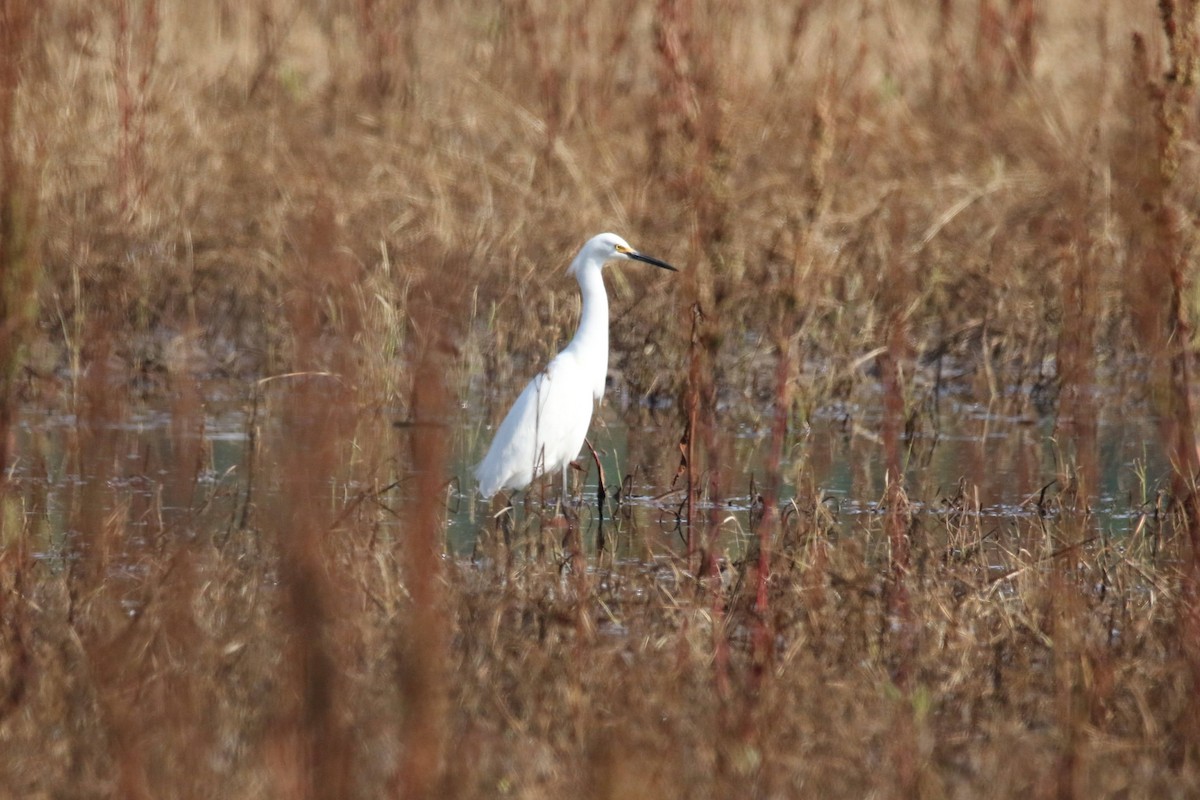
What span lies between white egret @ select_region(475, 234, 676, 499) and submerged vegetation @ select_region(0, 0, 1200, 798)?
179 millimetres

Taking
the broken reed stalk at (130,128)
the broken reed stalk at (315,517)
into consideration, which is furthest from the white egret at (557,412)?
the broken reed stalk at (315,517)

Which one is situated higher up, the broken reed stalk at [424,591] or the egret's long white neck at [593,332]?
the egret's long white neck at [593,332]

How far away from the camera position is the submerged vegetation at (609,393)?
249 centimetres

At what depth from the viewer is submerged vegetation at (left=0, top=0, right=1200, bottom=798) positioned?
2488mm

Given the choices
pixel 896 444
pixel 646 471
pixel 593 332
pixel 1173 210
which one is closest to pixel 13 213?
pixel 896 444

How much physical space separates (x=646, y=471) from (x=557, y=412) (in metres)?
0.56

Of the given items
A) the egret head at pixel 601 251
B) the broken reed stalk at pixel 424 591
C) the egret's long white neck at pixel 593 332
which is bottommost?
the broken reed stalk at pixel 424 591

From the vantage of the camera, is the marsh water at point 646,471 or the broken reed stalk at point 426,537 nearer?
the broken reed stalk at point 426,537

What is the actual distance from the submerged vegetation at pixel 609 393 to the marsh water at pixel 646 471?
37 millimetres

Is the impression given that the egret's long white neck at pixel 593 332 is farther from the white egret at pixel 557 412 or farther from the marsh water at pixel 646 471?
the marsh water at pixel 646 471

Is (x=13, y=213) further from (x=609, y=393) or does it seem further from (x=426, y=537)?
(x=609, y=393)

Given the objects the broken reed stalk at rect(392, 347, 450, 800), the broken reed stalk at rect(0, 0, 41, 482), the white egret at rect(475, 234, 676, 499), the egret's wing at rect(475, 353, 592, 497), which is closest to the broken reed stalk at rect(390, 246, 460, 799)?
the broken reed stalk at rect(392, 347, 450, 800)

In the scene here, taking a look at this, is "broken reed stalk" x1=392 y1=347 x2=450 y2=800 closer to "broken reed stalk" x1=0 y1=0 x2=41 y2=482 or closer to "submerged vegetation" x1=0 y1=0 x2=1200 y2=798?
"submerged vegetation" x1=0 y1=0 x2=1200 y2=798

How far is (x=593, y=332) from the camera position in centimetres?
593
